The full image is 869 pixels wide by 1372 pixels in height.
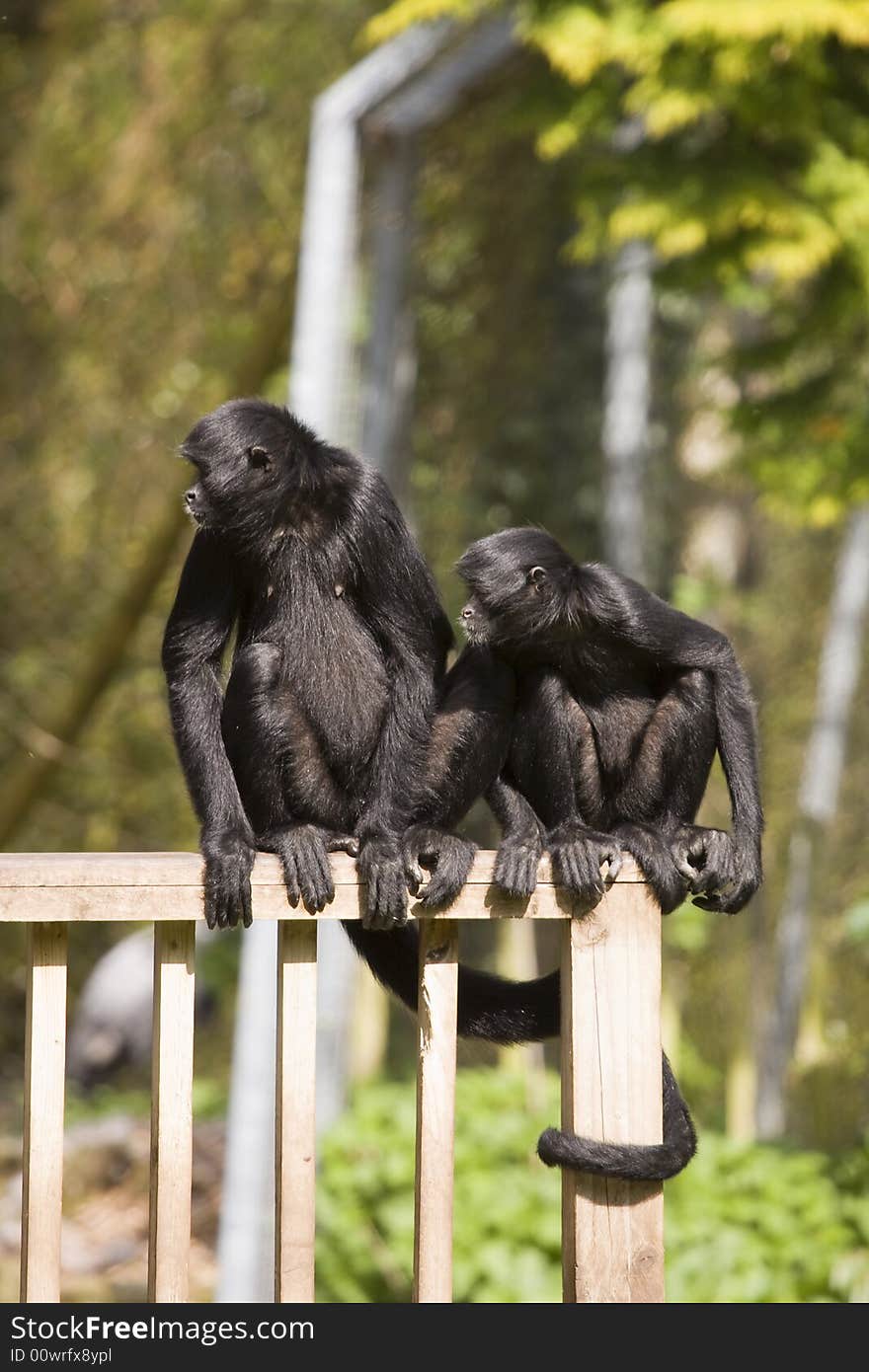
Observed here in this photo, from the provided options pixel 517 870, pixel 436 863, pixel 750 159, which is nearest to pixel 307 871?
pixel 436 863

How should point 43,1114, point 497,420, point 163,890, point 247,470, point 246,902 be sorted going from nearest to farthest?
1. point 43,1114
2. point 163,890
3. point 246,902
4. point 247,470
5. point 497,420

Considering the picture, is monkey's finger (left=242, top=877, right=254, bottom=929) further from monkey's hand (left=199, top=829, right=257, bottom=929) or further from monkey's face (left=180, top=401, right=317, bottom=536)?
monkey's face (left=180, top=401, right=317, bottom=536)

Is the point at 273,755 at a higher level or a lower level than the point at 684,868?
higher

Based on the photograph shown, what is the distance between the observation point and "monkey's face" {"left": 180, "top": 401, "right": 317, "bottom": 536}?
3.52 m

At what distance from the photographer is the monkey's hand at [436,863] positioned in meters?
2.99

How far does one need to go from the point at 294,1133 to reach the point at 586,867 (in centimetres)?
80

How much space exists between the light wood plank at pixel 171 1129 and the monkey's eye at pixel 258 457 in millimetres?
1280

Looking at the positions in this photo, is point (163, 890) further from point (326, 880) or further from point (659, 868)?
point (659, 868)

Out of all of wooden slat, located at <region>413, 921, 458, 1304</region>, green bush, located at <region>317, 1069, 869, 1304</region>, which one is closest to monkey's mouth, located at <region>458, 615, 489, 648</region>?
wooden slat, located at <region>413, 921, 458, 1304</region>

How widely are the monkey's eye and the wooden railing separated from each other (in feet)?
3.45

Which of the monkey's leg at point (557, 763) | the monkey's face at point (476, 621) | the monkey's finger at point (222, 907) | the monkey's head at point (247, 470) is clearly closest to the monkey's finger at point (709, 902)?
the monkey's leg at point (557, 763)

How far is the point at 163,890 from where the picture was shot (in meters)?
2.84

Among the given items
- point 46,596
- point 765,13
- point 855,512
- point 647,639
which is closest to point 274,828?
point 647,639

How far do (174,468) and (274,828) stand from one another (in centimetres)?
593
